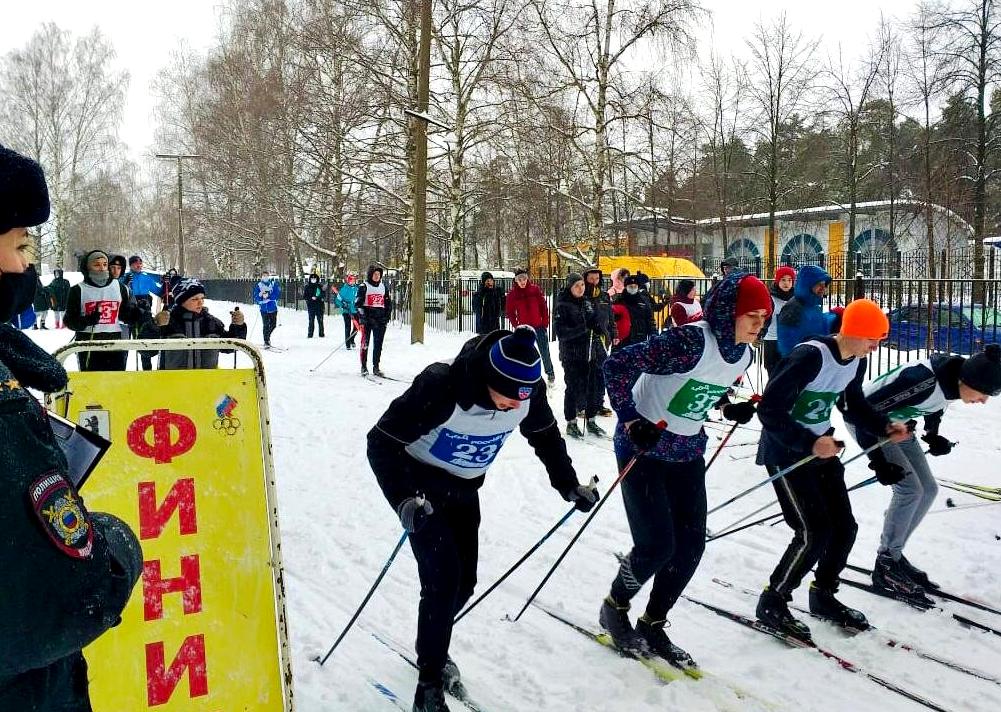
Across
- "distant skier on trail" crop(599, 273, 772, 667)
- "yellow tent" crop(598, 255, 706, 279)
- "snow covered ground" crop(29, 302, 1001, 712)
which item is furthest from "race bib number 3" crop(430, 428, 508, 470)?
"yellow tent" crop(598, 255, 706, 279)

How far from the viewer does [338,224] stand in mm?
25859

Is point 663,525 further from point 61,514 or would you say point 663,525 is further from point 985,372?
point 61,514

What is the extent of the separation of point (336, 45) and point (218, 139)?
13448mm

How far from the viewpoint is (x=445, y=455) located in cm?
345

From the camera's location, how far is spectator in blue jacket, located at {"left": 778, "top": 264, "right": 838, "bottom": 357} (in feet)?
25.4

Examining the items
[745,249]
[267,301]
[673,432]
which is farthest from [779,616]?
[745,249]

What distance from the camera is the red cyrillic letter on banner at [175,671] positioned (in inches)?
114

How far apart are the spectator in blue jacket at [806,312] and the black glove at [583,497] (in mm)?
4609

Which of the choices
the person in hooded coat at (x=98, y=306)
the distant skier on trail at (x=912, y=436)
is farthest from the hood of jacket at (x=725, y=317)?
the person in hooded coat at (x=98, y=306)

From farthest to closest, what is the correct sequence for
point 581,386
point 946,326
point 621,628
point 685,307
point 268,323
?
point 268,323
point 946,326
point 685,307
point 581,386
point 621,628

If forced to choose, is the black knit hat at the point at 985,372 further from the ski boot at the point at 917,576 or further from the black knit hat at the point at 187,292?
the black knit hat at the point at 187,292

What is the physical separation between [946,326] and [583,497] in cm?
1076

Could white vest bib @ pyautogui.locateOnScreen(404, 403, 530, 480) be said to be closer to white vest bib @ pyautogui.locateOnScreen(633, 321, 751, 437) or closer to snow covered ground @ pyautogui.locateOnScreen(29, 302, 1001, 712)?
white vest bib @ pyautogui.locateOnScreen(633, 321, 751, 437)

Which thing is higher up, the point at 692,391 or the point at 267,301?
the point at 267,301
